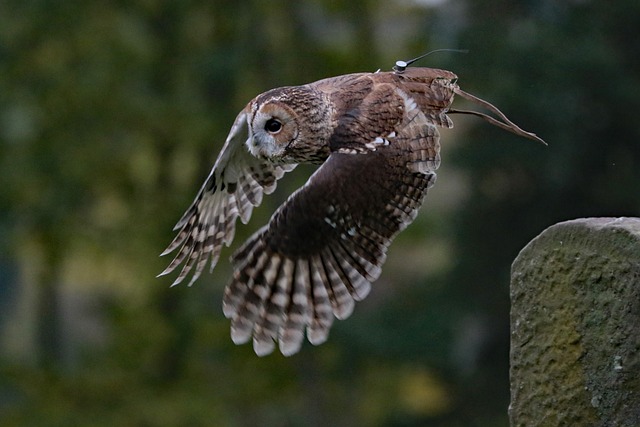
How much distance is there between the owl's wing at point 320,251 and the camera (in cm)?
522

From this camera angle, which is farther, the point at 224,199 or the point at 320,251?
the point at 224,199

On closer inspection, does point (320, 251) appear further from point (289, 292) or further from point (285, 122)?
point (285, 122)

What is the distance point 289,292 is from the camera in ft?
17.4

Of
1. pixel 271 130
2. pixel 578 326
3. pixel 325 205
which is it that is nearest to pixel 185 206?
pixel 271 130

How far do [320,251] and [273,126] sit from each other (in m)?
0.56

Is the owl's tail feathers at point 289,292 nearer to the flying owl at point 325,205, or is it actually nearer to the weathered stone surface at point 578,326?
the flying owl at point 325,205

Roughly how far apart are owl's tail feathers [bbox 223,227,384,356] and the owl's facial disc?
388 mm

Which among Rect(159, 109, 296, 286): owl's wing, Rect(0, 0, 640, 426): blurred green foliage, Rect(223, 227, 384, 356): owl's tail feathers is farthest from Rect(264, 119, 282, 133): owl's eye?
Rect(0, 0, 640, 426): blurred green foliage

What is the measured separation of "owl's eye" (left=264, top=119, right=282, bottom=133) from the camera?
5.43m

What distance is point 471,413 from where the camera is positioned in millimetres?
15453

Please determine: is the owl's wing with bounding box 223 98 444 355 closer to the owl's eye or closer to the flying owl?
the flying owl

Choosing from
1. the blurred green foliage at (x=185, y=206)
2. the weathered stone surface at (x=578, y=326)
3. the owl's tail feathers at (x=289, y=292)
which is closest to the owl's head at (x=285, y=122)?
the owl's tail feathers at (x=289, y=292)

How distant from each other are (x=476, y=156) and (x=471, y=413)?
333cm

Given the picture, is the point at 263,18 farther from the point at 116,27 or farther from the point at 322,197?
the point at 322,197
